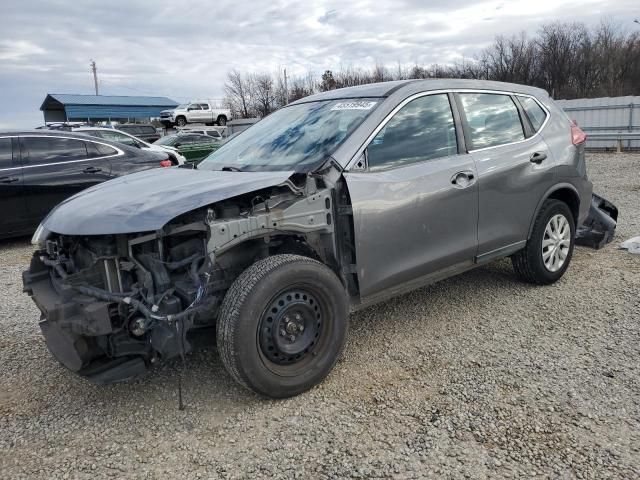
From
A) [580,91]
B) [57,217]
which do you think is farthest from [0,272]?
[580,91]

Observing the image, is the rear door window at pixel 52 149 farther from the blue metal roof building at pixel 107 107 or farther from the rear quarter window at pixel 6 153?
the blue metal roof building at pixel 107 107

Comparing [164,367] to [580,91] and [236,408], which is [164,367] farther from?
[580,91]

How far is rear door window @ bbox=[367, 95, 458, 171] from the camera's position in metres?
3.55

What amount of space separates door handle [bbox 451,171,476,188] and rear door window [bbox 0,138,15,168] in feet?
19.2

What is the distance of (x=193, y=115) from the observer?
41625 millimetres

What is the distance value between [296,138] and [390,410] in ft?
6.49

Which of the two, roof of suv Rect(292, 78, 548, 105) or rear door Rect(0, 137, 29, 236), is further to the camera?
rear door Rect(0, 137, 29, 236)

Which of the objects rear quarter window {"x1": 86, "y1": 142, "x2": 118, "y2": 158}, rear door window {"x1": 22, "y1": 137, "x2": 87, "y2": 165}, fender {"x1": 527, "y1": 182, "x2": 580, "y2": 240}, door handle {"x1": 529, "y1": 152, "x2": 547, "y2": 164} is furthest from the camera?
rear quarter window {"x1": 86, "y1": 142, "x2": 118, "y2": 158}

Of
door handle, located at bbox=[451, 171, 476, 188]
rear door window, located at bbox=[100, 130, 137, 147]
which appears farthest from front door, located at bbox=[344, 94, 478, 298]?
rear door window, located at bbox=[100, 130, 137, 147]

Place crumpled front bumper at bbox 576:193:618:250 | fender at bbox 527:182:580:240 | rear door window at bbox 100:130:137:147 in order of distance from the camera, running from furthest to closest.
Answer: rear door window at bbox 100:130:137:147 < crumpled front bumper at bbox 576:193:618:250 < fender at bbox 527:182:580:240

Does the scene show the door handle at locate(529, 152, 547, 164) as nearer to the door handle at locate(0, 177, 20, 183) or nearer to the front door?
the front door

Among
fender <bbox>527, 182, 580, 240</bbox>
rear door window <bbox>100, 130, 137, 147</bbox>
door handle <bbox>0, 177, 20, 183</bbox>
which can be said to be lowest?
fender <bbox>527, 182, 580, 240</bbox>

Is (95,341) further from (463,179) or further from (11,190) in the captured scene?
(11,190)

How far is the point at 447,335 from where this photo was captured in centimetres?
395
